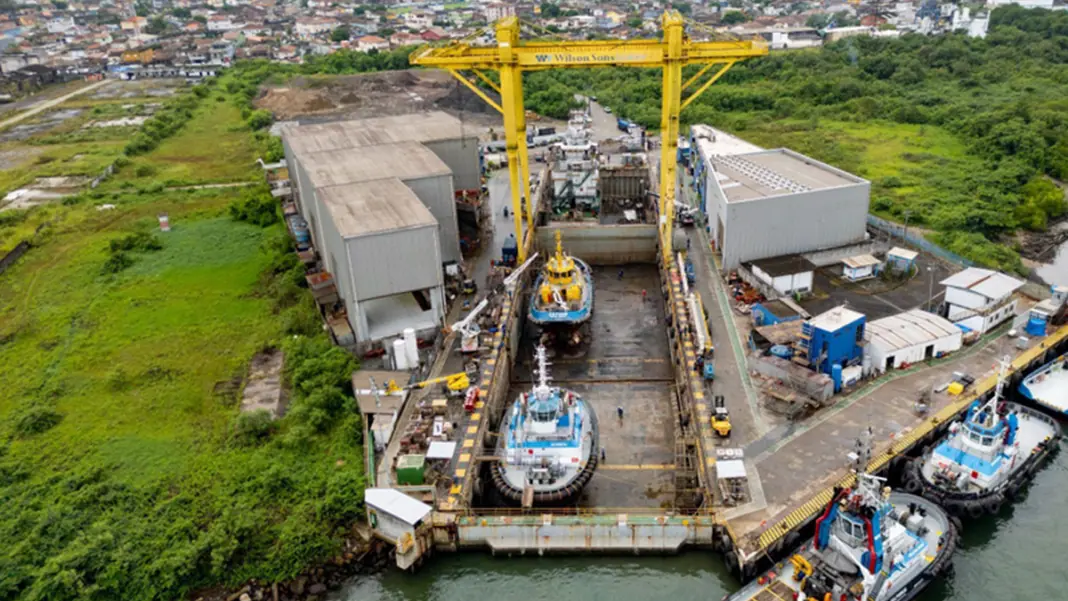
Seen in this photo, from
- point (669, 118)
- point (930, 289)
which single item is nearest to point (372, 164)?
point (669, 118)

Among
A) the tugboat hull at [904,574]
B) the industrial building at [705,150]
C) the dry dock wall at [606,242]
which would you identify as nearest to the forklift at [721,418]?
the tugboat hull at [904,574]

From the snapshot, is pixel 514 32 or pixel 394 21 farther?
pixel 394 21

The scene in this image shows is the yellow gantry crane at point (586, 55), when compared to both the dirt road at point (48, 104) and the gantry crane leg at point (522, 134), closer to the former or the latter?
the gantry crane leg at point (522, 134)

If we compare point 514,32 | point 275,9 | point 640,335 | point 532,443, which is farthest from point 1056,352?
point 275,9

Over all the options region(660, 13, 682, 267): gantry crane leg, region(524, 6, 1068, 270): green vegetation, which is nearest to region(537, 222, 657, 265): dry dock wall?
region(660, 13, 682, 267): gantry crane leg

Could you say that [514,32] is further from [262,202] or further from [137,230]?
[137,230]

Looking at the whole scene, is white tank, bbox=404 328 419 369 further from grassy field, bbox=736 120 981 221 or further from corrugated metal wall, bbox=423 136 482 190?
grassy field, bbox=736 120 981 221
